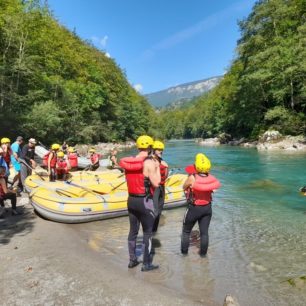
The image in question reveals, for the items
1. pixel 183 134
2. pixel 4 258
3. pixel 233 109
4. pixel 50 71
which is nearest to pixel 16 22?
pixel 50 71

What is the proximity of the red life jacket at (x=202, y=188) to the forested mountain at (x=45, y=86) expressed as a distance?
20271 millimetres

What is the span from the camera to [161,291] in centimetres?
491

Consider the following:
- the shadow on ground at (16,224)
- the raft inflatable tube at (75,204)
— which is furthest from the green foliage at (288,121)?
the shadow on ground at (16,224)

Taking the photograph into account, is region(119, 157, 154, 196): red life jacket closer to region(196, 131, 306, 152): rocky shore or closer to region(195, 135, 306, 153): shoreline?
region(195, 135, 306, 153): shoreline

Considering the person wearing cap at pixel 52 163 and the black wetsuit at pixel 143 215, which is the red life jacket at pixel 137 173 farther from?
the person wearing cap at pixel 52 163

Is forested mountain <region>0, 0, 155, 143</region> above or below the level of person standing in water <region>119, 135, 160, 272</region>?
above

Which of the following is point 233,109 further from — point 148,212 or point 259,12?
point 148,212

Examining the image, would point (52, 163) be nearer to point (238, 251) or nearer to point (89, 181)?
point (89, 181)

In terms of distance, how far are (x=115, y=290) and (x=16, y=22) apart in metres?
25.4

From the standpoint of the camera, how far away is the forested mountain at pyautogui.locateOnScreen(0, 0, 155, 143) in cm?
2514

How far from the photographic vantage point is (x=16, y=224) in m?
8.24

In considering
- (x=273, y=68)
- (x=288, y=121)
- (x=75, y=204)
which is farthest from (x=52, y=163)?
(x=273, y=68)

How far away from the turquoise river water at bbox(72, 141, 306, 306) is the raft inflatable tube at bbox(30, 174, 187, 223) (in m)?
0.25

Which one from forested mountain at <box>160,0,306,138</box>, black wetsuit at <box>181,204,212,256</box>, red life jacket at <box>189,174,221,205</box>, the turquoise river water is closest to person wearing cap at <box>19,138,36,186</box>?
the turquoise river water
